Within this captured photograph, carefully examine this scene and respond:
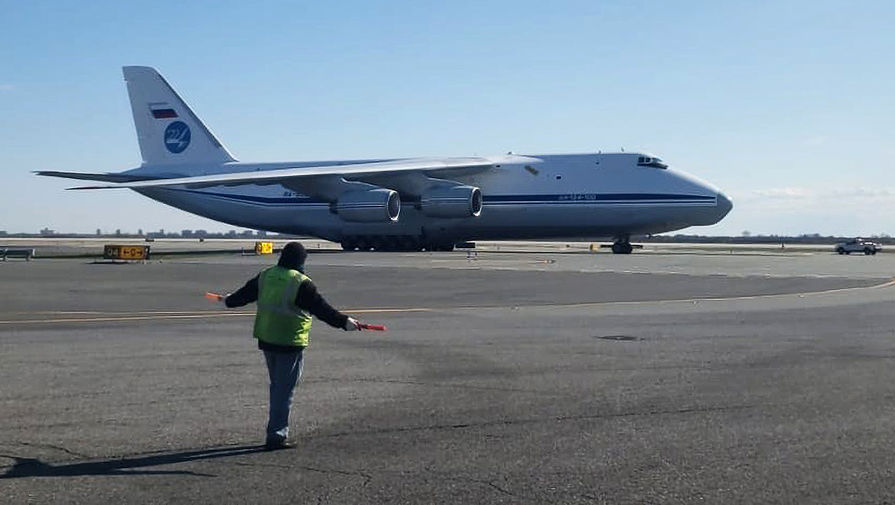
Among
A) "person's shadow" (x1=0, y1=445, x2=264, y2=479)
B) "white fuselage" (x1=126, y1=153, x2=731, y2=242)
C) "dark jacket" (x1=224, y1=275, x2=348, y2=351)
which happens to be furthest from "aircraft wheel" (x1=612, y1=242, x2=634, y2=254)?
"person's shadow" (x1=0, y1=445, x2=264, y2=479)

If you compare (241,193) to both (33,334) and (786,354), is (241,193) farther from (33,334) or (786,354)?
(786,354)

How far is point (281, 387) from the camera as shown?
809 centimetres

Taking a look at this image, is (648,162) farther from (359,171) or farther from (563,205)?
(359,171)

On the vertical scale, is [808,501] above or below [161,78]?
below

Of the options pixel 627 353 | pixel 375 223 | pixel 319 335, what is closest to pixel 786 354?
pixel 627 353

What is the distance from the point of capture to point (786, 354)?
535 inches

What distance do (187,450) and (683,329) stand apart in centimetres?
1079

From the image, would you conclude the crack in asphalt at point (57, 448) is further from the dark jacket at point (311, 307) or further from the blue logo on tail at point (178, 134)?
the blue logo on tail at point (178, 134)

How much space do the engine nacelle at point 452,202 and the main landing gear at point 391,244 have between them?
12.4 ft

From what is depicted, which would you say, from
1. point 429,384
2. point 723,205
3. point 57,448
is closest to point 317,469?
point 57,448

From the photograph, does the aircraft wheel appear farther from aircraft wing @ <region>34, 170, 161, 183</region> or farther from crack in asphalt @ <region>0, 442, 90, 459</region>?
crack in asphalt @ <region>0, 442, 90, 459</region>

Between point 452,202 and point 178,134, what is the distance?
19087 millimetres

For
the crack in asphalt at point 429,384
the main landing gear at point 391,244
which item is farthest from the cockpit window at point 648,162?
the crack in asphalt at point 429,384

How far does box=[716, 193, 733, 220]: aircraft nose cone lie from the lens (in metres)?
53.5
